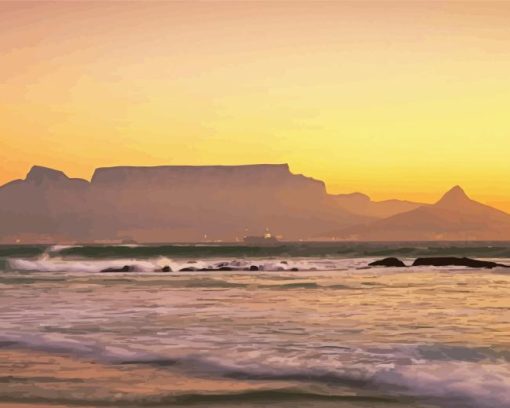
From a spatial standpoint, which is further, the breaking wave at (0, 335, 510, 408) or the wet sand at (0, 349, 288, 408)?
the breaking wave at (0, 335, 510, 408)

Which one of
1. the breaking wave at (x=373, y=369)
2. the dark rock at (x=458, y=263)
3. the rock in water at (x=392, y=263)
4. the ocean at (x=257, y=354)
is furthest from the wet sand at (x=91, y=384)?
the rock in water at (x=392, y=263)

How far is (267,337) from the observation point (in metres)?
14.0

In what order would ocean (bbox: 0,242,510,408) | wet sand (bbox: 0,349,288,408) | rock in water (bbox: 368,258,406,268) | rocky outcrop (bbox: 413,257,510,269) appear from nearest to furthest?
wet sand (bbox: 0,349,288,408) < ocean (bbox: 0,242,510,408) < rocky outcrop (bbox: 413,257,510,269) < rock in water (bbox: 368,258,406,268)

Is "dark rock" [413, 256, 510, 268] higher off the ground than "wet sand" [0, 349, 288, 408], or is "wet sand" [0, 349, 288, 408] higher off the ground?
"dark rock" [413, 256, 510, 268]

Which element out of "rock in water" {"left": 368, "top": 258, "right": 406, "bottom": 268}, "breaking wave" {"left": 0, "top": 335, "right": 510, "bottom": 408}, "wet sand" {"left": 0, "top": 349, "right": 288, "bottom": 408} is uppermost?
"rock in water" {"left": 368, "top": 258, "right": 406, "bottom": 268}

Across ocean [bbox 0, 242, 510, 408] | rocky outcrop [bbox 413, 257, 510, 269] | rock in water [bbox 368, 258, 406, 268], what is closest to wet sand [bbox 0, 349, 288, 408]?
ocean [bbox 0, 242, 510, 408]

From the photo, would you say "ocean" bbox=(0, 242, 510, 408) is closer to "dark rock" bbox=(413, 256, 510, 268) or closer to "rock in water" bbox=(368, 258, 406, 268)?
"dark rock" bbox=(413, 256, 510, 268)

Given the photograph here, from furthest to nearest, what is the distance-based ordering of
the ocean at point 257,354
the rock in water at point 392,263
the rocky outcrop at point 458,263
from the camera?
1. the rock in water at point 392,263
2. the rocky outcrop at point 458,263
3. the ocean at point 257,354

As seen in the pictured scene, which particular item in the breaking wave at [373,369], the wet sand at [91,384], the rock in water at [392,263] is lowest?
the wet sand at [91,384]

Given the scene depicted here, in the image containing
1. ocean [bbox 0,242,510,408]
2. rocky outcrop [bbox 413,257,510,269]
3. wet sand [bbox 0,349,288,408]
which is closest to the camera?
wet sand [bbox 0,349,288,408]

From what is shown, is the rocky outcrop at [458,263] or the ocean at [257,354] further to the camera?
the rocky outcrop at [458,263]

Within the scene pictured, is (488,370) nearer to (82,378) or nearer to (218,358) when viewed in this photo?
(218,358)

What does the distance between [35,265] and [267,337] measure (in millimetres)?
49387

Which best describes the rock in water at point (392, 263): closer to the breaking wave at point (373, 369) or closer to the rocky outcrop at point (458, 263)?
the rocky outcrop at point (458, 263)
